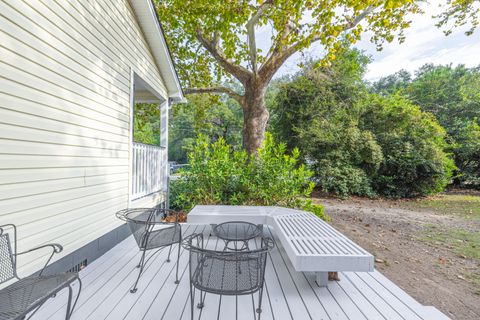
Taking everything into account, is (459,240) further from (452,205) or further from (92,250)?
(92,250)

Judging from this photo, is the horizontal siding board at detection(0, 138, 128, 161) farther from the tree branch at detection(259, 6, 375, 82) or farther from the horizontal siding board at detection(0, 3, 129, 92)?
the tree branch at detection(259, 6, 375, 82)

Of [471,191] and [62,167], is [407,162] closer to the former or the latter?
[471,191]

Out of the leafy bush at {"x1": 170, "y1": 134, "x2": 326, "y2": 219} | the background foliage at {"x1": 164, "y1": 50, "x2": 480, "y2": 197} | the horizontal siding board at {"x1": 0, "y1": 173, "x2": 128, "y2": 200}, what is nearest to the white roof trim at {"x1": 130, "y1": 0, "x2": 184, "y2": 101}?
the leafy bush at {"x1": 170, "y1": 134, "x2": 326, "y2": 219}

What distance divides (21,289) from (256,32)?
24.0 feet

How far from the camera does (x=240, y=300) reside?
7.54 ft

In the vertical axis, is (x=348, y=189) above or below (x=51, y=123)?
below

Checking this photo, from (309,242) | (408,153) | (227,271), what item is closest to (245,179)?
(309,242)

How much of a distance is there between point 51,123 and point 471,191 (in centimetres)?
1591

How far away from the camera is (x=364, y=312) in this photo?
7.03ft

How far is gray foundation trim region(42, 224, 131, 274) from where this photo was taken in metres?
2.58

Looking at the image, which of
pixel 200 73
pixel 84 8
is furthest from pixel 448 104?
pixel 84 8

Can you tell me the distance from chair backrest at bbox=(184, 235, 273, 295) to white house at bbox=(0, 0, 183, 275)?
1.59 meters

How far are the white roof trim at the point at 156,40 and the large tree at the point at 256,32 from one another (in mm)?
1527

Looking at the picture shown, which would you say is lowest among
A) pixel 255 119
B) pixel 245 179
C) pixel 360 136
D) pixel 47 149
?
pixel 245 179
